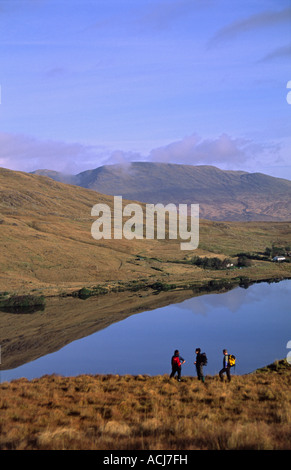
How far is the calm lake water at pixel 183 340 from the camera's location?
32.2 meters

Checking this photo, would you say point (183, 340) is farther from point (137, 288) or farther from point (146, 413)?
point (137, 288)

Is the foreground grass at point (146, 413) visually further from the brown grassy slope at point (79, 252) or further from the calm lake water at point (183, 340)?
the brown grassy slope at point (79, 252)

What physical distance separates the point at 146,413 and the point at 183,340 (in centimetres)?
2629

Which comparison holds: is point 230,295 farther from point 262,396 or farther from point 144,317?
point 262,396

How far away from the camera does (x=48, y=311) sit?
176ft

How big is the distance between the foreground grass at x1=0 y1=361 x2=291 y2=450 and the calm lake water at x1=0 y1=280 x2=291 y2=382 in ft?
28.3

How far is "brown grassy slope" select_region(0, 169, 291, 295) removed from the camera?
2945 inches

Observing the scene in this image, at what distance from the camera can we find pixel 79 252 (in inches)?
3541

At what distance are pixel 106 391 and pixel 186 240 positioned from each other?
10862 centimetres

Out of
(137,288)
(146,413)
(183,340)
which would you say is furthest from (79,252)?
(146,413)

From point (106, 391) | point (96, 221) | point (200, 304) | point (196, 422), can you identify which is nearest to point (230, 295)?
point (200, 304)

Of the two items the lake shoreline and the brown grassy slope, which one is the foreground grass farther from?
the brown grassy slope

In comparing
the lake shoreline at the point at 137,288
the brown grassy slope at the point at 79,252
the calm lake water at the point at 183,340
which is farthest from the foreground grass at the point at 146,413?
the brown grassy slope at the point at 79,252

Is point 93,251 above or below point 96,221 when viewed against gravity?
below
